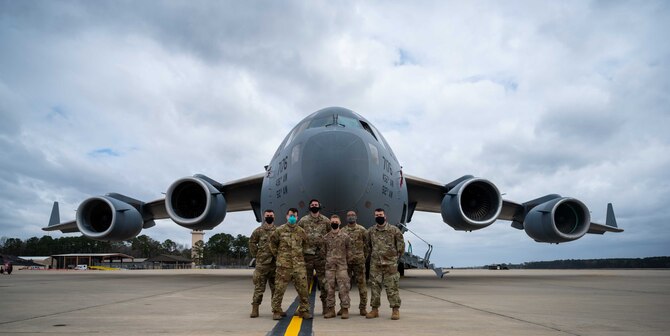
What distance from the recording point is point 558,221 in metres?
16.1

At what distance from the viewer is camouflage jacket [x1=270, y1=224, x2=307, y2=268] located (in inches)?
230

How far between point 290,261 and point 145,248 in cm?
11413

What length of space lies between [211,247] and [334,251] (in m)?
87.3

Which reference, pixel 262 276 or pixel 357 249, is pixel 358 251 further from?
pixel 262 276

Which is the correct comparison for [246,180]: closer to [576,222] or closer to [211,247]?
[576,222]

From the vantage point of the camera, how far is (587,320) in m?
5.27

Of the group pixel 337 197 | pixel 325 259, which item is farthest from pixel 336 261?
pixel 337 197

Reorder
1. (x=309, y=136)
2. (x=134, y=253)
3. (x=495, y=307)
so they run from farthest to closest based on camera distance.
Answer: (x=134, y=253)
(x=309, y=136)
(x=495, y=307)

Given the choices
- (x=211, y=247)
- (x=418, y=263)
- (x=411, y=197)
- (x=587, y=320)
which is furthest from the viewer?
(x=211, y=247)

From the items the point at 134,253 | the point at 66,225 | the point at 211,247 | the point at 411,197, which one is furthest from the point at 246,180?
the point at 134,253

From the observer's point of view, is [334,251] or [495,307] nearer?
[334,251]

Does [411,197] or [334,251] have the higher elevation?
[411,197]

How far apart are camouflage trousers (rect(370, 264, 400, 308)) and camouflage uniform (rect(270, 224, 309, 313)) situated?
32.8 inches

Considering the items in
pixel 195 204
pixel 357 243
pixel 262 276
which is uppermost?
pixel 195 204
